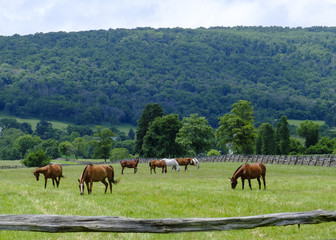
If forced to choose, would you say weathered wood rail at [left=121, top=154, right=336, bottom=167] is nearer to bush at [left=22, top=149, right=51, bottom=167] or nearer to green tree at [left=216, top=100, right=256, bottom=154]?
green tree at [left=216, top=100, right=256, bottom=154]

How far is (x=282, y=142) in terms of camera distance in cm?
11856

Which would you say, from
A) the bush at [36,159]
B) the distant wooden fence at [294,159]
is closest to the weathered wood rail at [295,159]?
the distant wooden fence at [294,159]

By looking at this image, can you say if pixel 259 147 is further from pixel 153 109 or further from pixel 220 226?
pixel 220 226

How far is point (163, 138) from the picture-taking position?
103 metres

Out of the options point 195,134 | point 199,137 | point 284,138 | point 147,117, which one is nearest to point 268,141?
point 284,138

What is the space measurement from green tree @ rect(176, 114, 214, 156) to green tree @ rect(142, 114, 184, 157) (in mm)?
2619

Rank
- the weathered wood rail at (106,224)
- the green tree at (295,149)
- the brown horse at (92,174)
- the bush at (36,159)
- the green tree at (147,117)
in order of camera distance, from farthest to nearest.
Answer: the green tree at (295,149) < the green tree at (147,117) < the bush at (36,159) < the brown horse at (92,174) < the weathered wood rail at (106,224)

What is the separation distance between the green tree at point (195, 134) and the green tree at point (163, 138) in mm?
2619

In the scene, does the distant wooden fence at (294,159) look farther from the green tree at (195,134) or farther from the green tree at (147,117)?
the green tree at (147,117)

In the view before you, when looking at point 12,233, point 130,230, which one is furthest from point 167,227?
point 12,233

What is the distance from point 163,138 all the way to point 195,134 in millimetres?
8257

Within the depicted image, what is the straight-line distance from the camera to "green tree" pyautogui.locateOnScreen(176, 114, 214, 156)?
98.6m

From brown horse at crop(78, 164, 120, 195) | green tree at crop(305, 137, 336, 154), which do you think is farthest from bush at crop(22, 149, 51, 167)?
brown horse at crop(78, 164, 120, 195)

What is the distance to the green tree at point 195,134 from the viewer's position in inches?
3883
